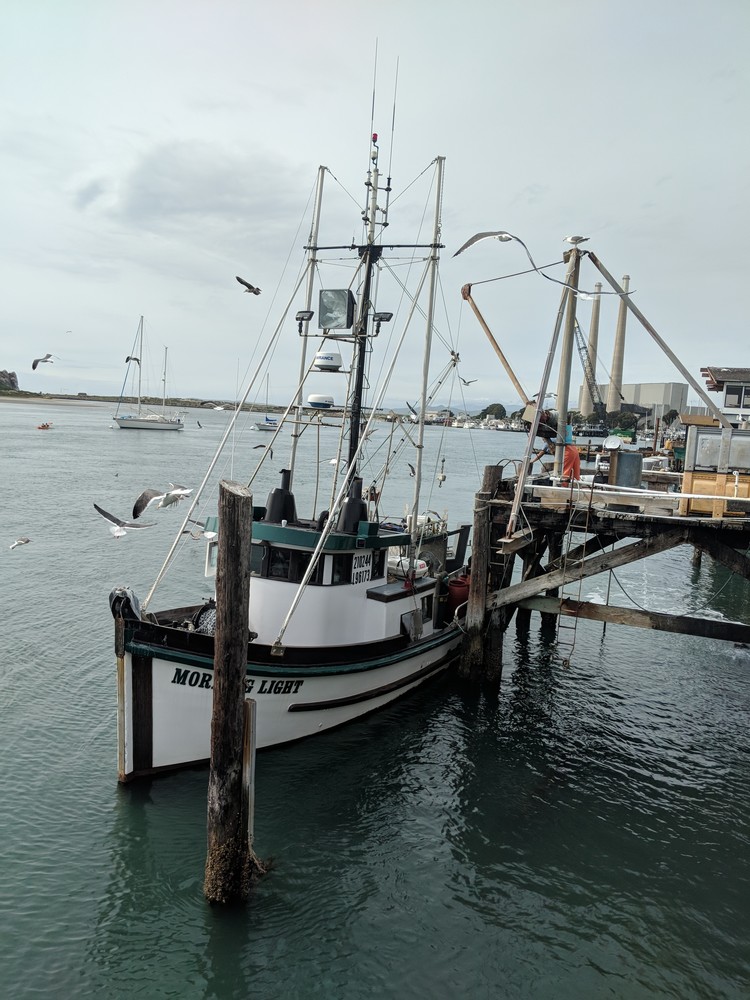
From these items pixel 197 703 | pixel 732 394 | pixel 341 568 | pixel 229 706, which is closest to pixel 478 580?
pixel 341 568

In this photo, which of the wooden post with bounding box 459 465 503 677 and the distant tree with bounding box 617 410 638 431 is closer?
the wooden post with bounding box 459 465 503 677

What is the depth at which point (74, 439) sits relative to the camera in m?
91.3

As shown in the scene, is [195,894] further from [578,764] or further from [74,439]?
[74,439]

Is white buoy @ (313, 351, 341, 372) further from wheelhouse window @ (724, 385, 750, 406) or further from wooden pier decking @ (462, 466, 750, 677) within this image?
wheelhouse window @ (724, 385, 750, 406)

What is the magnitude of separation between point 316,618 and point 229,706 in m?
4.69

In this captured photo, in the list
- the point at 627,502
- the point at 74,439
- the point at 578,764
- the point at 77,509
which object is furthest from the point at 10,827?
the point at 74,439

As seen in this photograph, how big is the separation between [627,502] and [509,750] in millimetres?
5833

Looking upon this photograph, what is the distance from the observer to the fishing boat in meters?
10.8

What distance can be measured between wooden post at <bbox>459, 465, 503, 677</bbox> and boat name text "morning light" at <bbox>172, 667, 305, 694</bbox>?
498 cm

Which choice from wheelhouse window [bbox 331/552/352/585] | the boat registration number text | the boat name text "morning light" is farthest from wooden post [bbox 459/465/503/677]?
the boat name text "morning light"

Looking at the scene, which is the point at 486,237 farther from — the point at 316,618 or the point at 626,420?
the point at 626,420

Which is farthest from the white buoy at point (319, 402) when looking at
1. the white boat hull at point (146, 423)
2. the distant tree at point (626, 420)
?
the distant tree at point (626, 420)

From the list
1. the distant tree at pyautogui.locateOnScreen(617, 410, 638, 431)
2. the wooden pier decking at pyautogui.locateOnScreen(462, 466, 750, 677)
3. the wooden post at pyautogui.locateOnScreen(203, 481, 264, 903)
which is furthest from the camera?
the distant tree at pyautogui.locateOnScreen(617, 410, 638, 431)

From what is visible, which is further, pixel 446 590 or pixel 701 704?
pixel 446 590
